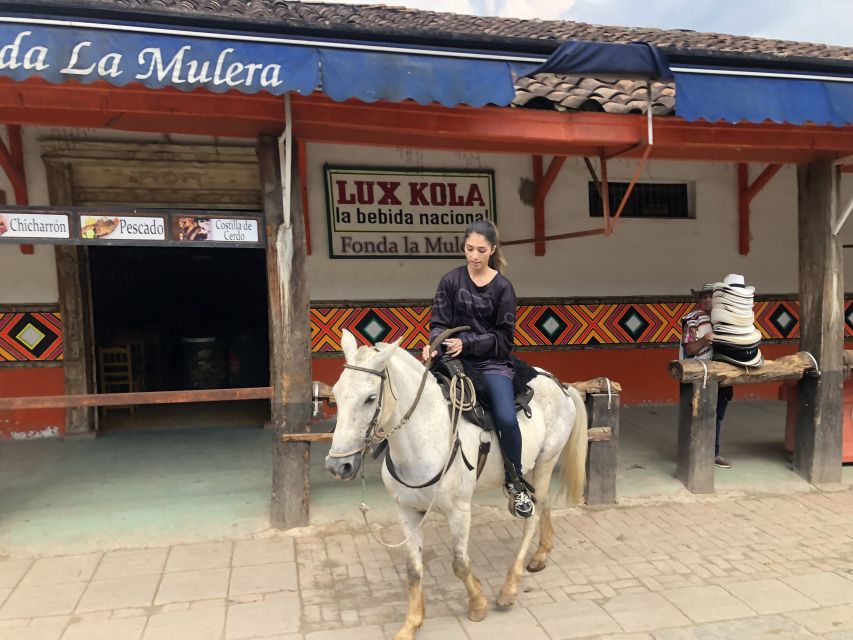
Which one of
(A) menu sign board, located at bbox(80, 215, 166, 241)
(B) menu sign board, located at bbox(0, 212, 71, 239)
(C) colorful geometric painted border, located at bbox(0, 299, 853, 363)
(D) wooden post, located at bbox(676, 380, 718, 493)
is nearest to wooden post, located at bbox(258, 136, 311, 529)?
(A) menu sign board, located at bbox(80, 215, 166, 241)

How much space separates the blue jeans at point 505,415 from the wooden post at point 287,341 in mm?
1689

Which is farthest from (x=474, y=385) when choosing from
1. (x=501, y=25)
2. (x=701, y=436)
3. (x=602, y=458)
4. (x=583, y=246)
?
(x=501, y=25)

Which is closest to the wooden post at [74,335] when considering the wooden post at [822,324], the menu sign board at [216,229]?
the menu sign board at [216,229]

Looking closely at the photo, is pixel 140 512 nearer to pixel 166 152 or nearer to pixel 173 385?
pixel 166 152

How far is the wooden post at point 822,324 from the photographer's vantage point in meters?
5.19

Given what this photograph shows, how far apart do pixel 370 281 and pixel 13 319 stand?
13.3ft

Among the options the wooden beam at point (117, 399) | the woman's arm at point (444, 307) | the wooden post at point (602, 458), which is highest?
the woman's arm at point (444, 307)

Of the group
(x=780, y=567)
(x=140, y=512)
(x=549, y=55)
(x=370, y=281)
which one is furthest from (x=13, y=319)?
(x=780, y=567)

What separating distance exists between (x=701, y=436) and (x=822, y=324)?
162cm

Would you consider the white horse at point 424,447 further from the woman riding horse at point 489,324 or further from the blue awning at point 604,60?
the blue awning at point 604,60

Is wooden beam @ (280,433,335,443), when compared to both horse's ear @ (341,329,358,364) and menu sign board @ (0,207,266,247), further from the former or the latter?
horse's ear @ (341,329,358,364)

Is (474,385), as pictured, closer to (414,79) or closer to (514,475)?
(514,475)

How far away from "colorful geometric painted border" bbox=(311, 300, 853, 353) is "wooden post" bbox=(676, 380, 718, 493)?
265 centimetres

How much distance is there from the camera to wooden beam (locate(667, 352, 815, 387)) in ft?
16.2
